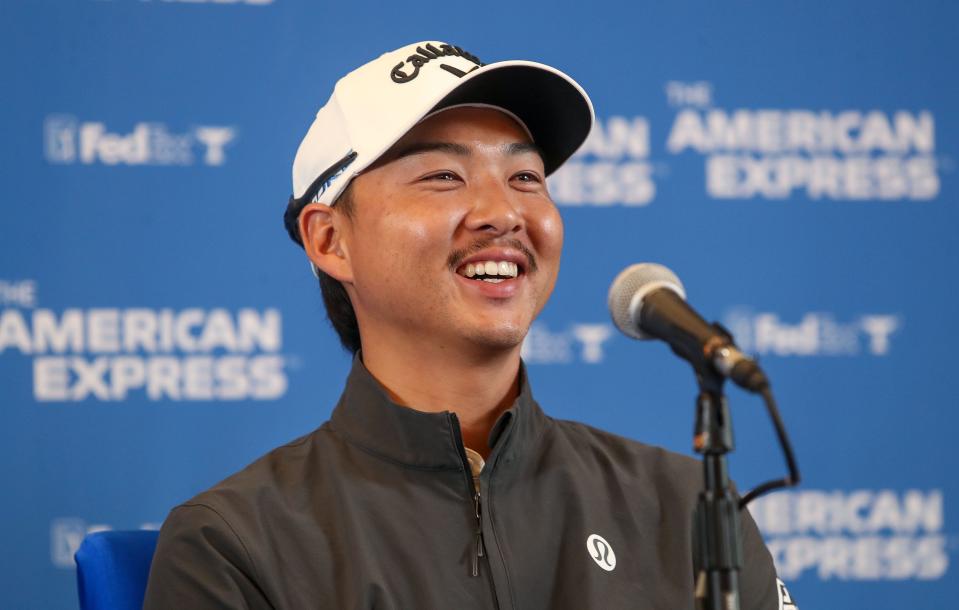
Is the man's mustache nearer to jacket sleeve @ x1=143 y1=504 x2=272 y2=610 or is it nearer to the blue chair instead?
jacket sleeve @ x1=143 y1=504 x2=272 y2=610

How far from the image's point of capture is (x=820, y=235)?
2.39 m

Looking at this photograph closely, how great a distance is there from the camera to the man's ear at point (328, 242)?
63.6 inches

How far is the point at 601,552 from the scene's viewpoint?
4.77 feet

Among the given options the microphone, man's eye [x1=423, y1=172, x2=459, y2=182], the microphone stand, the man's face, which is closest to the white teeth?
the man's face

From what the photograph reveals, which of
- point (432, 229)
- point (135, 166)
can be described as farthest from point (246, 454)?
point (432, 229)

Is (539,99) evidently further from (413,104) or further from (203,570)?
(203,570)

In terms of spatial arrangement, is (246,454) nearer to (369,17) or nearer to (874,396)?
(369,17)

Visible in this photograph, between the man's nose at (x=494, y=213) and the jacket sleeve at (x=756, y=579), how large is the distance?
464mm

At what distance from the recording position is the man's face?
1476 mm

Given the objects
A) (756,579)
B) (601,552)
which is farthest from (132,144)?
(756,579)

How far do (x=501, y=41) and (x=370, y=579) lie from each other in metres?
1.27

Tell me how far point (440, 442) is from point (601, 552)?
0.78 feet

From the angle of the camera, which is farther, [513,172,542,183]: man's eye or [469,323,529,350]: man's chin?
[513,172,542,183]: man's eye

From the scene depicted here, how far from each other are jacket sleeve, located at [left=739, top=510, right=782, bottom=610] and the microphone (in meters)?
0.52
